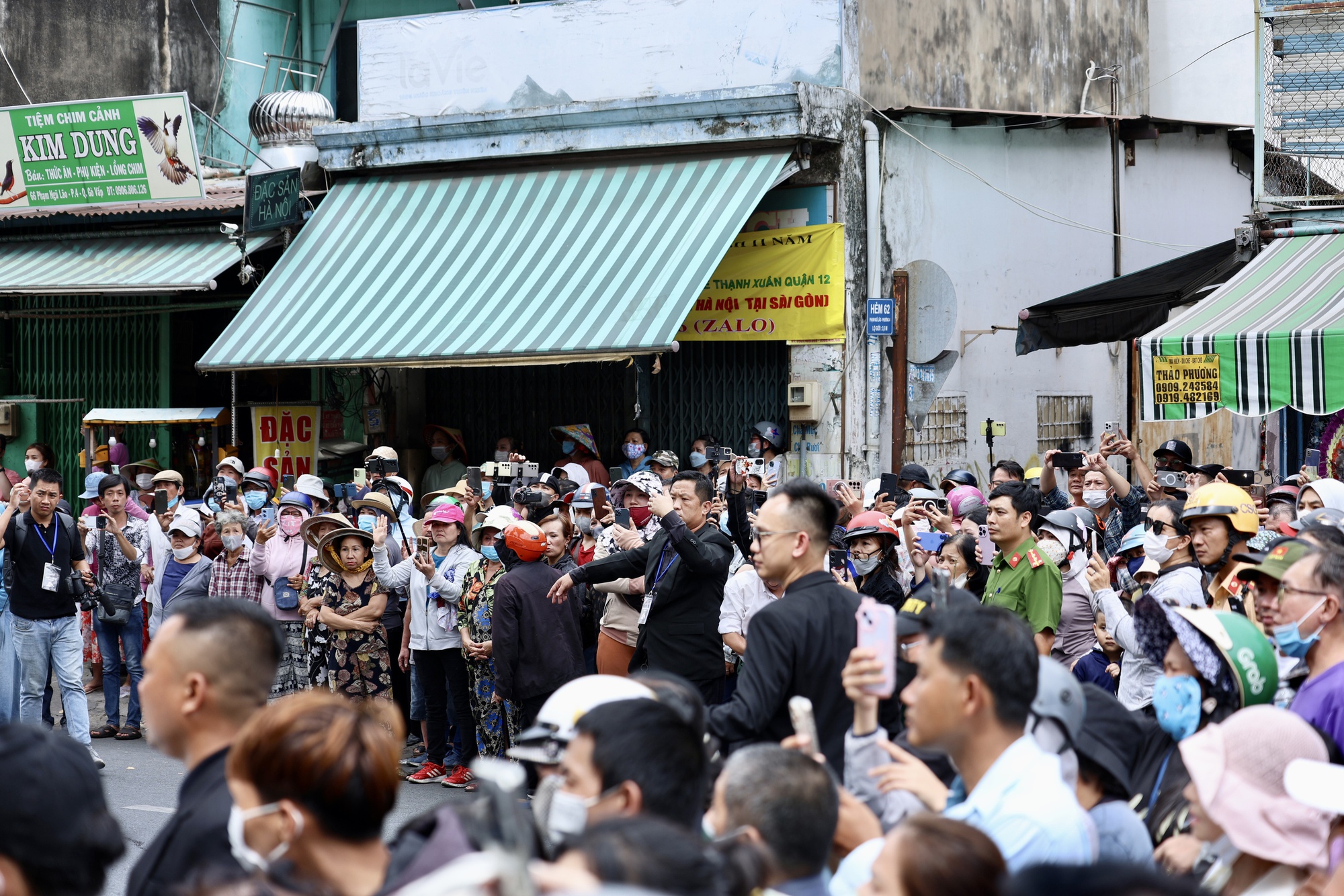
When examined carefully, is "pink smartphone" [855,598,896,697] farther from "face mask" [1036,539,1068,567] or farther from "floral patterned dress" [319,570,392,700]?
"floral patterned dress" [319,570,392,700]

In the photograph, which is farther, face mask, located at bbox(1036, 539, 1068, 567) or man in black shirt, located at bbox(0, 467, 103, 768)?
man in black shirt, located at bbox(0, 467, 103, 768)

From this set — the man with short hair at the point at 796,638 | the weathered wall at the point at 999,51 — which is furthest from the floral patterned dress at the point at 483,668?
the weathered wall at the point at 999,51

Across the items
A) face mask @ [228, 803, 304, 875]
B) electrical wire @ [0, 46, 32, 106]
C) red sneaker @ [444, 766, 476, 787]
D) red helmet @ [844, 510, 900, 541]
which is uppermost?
electrical wire @ [0, 46, 32, 106]

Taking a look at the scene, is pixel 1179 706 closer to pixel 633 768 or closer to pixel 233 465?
pixel 633 768

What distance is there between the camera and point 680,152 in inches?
508

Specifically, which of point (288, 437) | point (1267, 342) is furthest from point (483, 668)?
point (288, 437)

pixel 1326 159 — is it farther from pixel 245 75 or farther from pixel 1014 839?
pixel 245 75

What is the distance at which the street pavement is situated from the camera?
7.29 m

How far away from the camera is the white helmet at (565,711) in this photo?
3.41 metres

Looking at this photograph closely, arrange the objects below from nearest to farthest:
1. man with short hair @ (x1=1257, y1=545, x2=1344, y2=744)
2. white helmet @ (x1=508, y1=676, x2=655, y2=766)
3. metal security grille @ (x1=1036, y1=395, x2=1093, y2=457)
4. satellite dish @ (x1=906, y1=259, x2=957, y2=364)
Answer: white helmet @ (x1=508, y1=676, x2=655, y2=766) → man with short hair @ (x1=1257, y1=545, x2=1344, y2=744) → satellite dish @ (x1=906, y1=259, x2=957, y2=364) → metal security grille @ (x1=1036, y1=395, x2=1093, y2=457)

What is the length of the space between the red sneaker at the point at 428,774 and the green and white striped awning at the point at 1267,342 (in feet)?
19.0

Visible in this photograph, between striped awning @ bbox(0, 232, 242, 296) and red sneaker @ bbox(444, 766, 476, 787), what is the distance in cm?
640

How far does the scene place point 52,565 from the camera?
9266mm

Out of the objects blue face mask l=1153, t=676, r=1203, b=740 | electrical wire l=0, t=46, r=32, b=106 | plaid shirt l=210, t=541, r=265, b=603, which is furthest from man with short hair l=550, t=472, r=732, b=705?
electrical wire l=0, t=46, r=32, b=106
